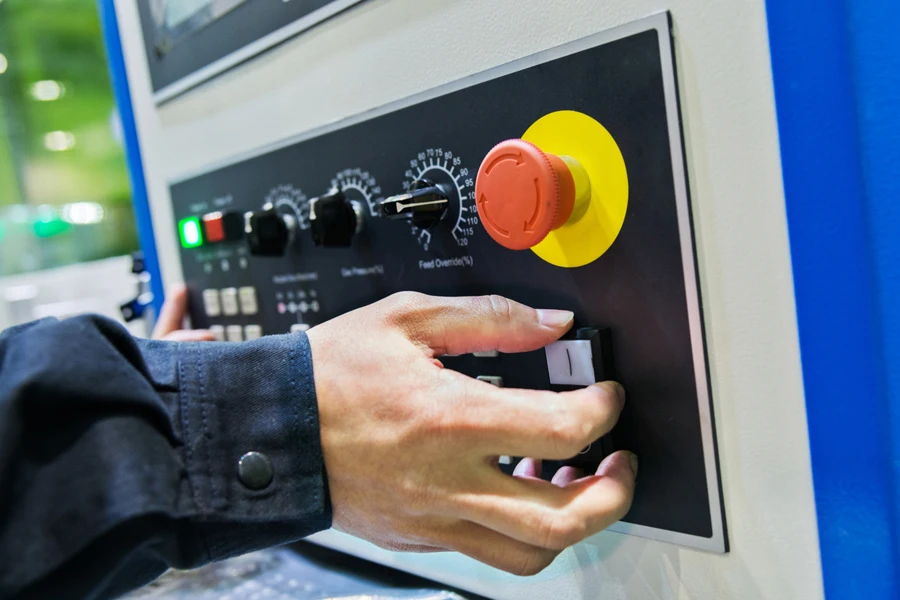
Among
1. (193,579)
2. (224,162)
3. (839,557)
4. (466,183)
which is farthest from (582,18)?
(193,579)

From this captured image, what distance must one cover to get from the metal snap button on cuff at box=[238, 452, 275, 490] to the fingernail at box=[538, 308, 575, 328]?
0.20 metres

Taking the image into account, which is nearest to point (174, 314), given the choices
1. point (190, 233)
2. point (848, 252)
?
point (190, 233)

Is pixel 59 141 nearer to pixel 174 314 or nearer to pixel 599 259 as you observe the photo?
pixel 174 314

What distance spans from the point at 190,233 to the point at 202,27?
0.23 metres

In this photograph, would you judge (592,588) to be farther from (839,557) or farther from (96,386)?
(96,386)

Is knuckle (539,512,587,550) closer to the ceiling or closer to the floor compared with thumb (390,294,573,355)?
closer to the floor

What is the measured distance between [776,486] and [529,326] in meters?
0.17

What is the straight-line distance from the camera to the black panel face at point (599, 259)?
0.41m

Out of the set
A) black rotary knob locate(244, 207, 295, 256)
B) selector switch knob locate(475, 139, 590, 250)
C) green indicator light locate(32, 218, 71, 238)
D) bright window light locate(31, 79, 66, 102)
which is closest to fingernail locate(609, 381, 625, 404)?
selector switch knob locate(475, 139, 590, 250)

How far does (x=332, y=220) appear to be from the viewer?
566 mm

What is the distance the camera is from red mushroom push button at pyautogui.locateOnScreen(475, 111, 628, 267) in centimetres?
40

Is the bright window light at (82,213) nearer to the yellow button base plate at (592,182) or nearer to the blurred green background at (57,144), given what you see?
the blurred green background at (57,144)

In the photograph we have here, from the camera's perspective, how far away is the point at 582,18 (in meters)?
0.43

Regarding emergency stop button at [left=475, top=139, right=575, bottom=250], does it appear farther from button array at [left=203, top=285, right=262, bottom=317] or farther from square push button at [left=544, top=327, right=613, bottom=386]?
button array at [left=203, top=285, right=262, bottom=317]
